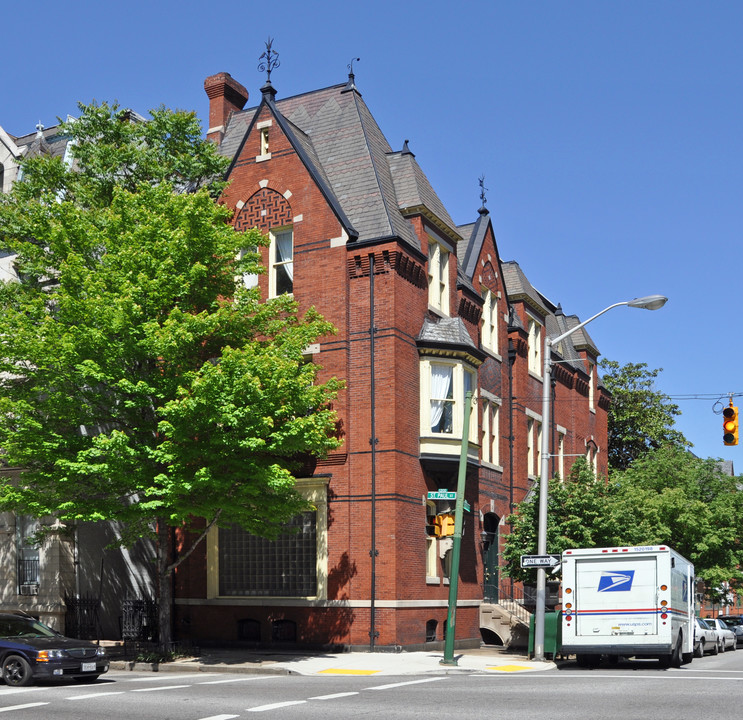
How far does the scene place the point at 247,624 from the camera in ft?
91.2

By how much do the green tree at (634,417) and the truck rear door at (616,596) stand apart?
33.7 metres

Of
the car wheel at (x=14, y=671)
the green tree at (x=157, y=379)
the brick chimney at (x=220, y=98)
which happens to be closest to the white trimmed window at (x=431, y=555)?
the green tree at (x=157, y=379)

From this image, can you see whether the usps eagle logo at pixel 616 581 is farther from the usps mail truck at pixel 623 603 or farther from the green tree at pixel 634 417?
the green tree at pixel 634 417

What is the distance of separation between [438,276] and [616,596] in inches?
460

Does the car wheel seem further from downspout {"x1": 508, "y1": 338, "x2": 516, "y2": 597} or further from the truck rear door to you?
downspout {"x1": 508, "y1": 338, "x2": 516, "y2": 597}

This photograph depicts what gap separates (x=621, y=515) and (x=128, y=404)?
14.8 metres

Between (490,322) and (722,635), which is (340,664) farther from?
(722,635)

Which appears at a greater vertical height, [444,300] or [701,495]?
[444,300]

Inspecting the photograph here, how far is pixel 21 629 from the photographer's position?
18750 millimetres

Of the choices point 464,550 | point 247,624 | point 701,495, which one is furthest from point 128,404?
point 701,495

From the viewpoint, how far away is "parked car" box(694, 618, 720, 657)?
29.1 metres

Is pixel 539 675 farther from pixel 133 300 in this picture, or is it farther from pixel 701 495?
pixel 701 495

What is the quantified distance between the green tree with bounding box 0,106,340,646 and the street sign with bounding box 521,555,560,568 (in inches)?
214

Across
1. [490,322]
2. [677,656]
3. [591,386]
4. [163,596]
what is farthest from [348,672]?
[591,386]
